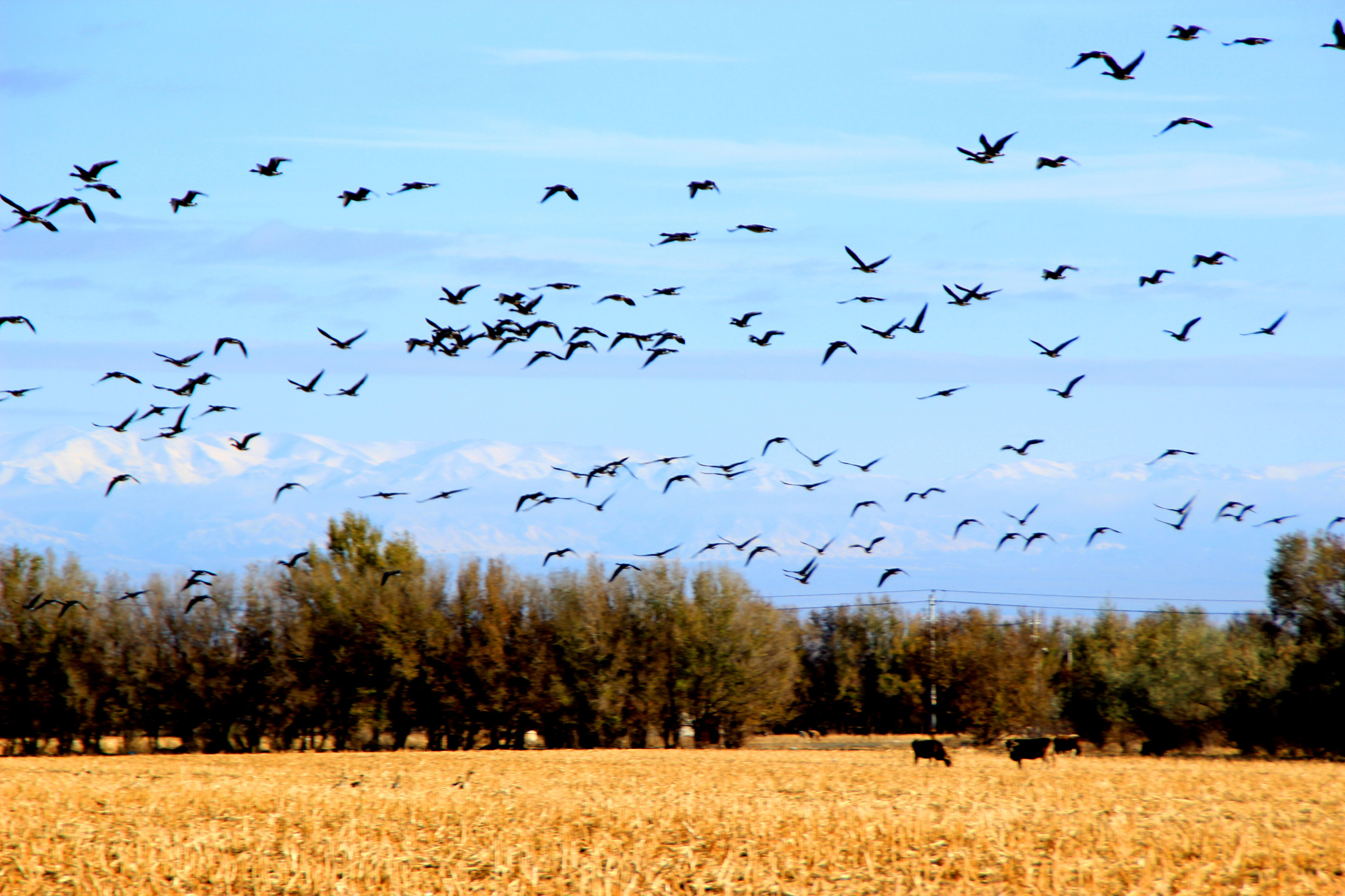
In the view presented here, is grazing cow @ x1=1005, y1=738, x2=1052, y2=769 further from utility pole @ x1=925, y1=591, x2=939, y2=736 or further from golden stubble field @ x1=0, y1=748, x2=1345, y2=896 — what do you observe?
utility pole @ x1=925, y1=591, x2=939, y2=736

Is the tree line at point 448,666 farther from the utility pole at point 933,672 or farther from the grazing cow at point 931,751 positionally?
the grazing cow at point 931,751

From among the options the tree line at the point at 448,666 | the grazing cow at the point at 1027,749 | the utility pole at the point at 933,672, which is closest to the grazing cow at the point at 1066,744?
the grazing cow at the point at 1027,749

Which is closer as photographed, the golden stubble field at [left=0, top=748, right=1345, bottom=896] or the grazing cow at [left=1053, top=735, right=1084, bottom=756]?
the golden stubble field at [left=0, top=748, right=1345, bottom=896]

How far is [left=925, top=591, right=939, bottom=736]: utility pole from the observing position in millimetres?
93625

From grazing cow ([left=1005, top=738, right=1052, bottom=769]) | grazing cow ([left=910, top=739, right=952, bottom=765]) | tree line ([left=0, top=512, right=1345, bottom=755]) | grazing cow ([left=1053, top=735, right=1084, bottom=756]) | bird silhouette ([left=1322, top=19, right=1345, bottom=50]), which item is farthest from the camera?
tree line ([left=0, top=512, right=1345, bottom=755])

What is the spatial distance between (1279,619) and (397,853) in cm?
6220

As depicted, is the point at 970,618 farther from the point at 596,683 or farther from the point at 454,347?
the point at 454,347

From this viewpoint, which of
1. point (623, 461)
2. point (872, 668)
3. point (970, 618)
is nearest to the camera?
point (623, 461)

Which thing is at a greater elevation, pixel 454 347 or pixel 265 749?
pixel 454 347

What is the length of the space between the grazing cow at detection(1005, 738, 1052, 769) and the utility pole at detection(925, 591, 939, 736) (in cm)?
3364

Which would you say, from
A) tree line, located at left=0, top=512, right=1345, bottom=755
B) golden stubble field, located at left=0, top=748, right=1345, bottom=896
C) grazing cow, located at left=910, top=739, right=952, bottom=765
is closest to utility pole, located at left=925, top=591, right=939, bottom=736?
tree line, located at left=0, top=512, right=1345, bottom=755

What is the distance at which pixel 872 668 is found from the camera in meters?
114

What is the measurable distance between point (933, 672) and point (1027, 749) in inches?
1526

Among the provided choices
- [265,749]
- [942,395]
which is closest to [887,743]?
[265,749]
